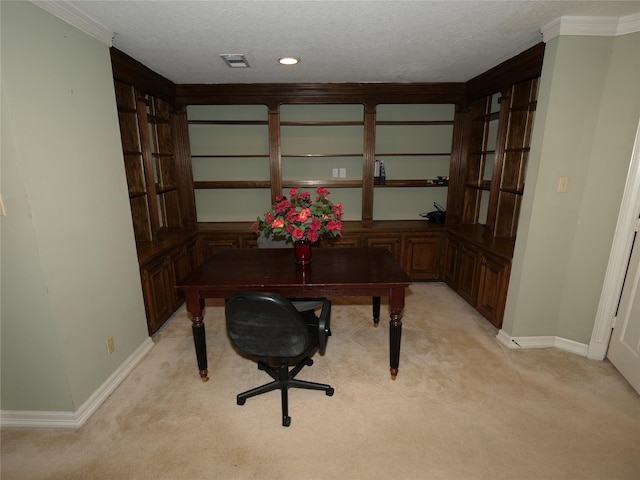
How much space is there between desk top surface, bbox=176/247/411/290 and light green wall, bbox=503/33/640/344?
1.15 m

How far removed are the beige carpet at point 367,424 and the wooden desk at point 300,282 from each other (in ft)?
0.95

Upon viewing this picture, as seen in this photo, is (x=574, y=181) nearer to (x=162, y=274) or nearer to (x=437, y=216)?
(x=437, y=216)

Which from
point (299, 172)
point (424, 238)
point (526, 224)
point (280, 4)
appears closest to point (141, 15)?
point (280, 4)

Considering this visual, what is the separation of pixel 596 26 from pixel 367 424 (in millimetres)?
2961

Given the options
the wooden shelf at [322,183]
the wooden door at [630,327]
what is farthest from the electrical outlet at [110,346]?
the wooden door at [630,327]

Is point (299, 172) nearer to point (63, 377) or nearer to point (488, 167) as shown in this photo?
point (488, 167)

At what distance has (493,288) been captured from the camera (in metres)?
2.97

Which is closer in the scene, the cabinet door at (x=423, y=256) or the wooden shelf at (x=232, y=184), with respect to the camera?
the cabinet door at (x=423, y=256)

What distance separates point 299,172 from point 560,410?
3.46 m

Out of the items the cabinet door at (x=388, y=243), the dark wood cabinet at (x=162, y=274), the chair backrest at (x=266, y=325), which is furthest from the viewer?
the cabinet door at (x=388, y=243)

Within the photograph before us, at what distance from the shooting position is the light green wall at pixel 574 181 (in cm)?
218

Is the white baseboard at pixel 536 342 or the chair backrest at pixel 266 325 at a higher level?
the chair backrest at pixel 266 325

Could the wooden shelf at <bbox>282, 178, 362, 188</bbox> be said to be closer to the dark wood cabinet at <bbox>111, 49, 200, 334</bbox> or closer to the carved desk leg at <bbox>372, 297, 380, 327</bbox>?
the dark wood cabinet at <bbox>111, 49, 200, 334</bbox>

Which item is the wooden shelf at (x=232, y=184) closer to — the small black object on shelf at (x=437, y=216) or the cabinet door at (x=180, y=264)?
the cabinet door at (x=180, y=264)
